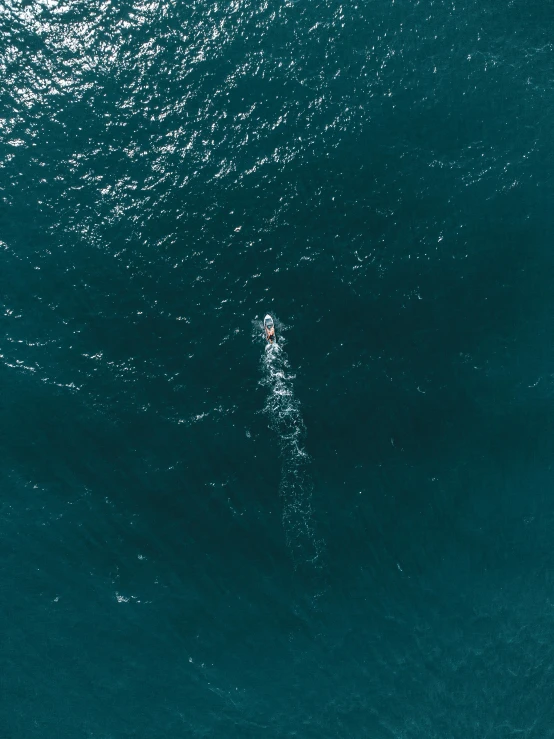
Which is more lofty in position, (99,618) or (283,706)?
(99,618)

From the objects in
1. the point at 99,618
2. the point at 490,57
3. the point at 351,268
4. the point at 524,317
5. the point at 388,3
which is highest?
the point at 388,3

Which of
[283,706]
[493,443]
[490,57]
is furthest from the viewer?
[490,57]

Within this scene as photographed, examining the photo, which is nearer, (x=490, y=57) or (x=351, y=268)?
(x=351, y=268)

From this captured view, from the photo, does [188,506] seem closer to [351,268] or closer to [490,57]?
[351,268]

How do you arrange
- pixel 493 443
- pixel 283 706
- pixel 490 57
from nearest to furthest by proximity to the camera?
pixel 283 706 → pixel 493 443 → pixel 490 57

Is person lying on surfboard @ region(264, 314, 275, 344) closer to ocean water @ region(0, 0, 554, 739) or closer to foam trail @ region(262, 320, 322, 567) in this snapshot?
foam trail @ region(262, 320, 322, 567)

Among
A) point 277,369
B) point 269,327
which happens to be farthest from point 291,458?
point 269,327

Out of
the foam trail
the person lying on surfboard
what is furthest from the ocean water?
the person lying on surfboard

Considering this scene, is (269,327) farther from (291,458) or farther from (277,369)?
(291,458)

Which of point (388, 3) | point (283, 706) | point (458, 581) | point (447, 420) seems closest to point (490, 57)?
point (388, 3)
